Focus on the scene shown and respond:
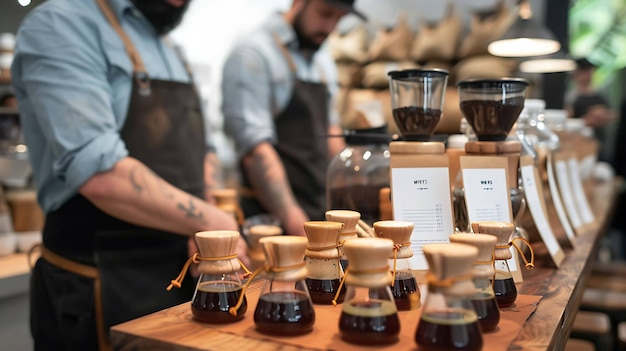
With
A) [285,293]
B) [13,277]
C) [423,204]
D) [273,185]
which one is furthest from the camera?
[273,185]

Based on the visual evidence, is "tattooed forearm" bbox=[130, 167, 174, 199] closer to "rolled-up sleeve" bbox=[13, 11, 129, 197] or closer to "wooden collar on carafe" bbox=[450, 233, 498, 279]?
"rolled-up sleeve" bbox=[13, 11, 129, 197]

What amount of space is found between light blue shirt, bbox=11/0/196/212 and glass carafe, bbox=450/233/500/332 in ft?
3.77

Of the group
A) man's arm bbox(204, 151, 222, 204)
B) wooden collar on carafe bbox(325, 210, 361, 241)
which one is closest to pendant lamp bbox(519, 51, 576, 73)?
man's arm bbox(204, 151, 222, 204)

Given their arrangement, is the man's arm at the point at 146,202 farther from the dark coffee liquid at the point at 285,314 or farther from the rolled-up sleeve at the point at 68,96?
the dark coffee liquid at the point at 285,314

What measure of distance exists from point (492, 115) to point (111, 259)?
1.22 meters

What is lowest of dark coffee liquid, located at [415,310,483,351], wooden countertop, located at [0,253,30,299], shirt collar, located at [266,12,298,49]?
wooden countertop, located at [0,253,30,299]

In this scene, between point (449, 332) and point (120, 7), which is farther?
point (120, 7)

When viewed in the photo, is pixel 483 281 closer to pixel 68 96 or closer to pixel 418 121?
pixel 418 121

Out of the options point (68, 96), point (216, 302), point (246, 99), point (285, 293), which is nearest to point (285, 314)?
point (285, 293)

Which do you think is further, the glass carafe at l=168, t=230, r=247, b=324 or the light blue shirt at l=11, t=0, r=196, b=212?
the light blue shirt at l=11, t=0, r=196, b=212

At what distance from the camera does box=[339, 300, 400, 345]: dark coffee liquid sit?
2.73 feet

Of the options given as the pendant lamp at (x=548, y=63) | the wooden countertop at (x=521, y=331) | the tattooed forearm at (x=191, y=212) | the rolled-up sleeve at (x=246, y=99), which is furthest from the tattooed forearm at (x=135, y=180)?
the pendant lamp at (x=548, y=63)

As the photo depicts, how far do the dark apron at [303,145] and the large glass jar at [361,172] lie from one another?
1.37m

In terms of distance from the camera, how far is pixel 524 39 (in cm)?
358
